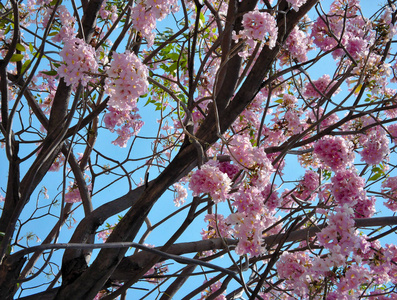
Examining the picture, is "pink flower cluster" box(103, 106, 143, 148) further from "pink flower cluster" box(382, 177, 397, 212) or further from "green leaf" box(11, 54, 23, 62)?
"pink flower cluster" box(382, 177, 397, 212)

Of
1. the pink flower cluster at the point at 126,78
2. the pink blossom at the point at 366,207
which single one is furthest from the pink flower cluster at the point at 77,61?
the pink blossom at the point at 366,207

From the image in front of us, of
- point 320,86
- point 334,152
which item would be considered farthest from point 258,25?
point 320,86

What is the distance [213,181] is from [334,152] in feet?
3.05

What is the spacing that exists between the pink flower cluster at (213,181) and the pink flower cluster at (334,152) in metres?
0.86

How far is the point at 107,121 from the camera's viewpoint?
9.10 feet

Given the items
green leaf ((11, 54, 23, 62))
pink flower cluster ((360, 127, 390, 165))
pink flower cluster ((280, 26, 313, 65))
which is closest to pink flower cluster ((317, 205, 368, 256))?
pink flower cluster ((360, 127, 390, 165))

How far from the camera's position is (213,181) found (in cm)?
159

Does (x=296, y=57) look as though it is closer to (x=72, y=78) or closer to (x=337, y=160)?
(x=337, y=160)

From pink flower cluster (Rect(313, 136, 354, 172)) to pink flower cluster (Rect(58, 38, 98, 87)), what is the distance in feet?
4.43

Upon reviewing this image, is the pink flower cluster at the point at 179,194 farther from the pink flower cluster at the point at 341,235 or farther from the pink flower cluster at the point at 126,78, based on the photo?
the pink flower cluster at the point at 126,78

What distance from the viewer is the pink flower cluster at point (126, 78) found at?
1.45 m

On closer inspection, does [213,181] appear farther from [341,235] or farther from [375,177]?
[375,177]

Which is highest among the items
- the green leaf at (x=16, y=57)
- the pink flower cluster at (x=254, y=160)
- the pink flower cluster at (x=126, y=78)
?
the green leaf at (x=16, y=57)

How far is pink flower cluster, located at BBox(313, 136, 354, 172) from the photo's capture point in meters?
2.17
